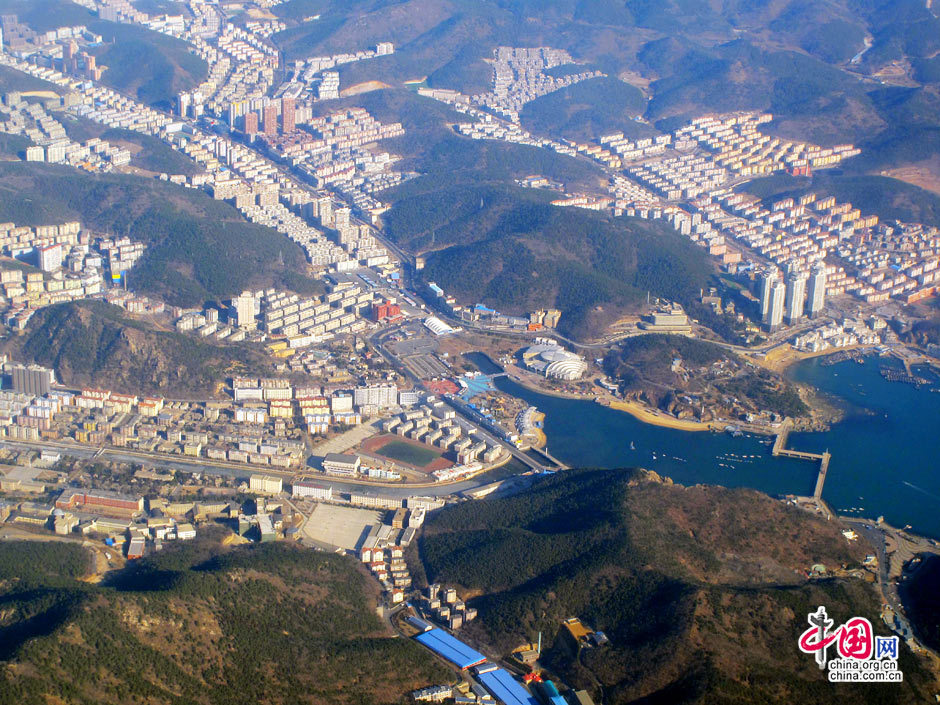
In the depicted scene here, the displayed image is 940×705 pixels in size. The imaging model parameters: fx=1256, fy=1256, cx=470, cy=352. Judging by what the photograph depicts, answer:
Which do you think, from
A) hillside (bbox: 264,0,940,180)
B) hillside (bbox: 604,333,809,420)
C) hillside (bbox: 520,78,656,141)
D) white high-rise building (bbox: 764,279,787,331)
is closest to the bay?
hillside (bbox: 604,333,809,420)

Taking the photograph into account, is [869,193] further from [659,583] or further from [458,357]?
[659,583]

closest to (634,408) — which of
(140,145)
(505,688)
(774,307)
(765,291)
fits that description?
(774,307)

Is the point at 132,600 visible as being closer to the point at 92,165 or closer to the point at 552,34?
the point at 92,165

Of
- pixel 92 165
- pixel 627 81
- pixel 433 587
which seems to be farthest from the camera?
pixel 627 81

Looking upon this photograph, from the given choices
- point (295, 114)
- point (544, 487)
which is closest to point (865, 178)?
point (295, 114)

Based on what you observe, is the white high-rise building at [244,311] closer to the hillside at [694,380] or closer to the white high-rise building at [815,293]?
the hillside at [694,380]

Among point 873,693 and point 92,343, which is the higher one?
point 873,693

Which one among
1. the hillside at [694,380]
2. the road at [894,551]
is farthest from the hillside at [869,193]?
the road at [894,551]
